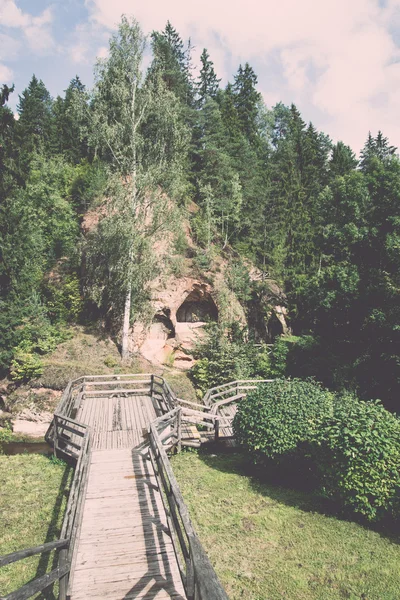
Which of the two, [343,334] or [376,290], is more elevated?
[376,290]

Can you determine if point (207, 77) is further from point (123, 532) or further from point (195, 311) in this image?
point (123, 532)

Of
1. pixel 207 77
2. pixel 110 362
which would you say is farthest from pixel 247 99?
pixel 110 362

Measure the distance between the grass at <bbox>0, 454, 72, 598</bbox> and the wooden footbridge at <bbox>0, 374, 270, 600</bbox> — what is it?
575mm

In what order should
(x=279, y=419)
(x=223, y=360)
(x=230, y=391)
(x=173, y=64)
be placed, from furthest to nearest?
1. (x=173, y=64)
2. (x=223, y=360)
3. (x=230, y=391)
4. (x=279, y=419)

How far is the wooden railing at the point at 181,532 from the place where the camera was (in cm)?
412

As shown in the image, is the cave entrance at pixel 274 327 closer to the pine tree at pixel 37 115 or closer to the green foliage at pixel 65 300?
the green foliage at pixel 65 300

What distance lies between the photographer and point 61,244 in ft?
92.4

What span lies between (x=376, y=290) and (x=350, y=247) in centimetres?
440

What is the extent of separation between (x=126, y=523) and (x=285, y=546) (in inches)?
124

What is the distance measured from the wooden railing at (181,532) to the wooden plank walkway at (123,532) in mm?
255

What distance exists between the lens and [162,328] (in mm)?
24344

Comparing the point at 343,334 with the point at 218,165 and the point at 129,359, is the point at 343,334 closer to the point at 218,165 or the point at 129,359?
the point at 129,359

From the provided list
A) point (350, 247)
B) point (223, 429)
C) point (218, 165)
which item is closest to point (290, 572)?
point (223, 429)

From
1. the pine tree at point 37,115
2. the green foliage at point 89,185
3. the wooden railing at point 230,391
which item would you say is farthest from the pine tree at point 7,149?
the wooden railing at point 230,391
